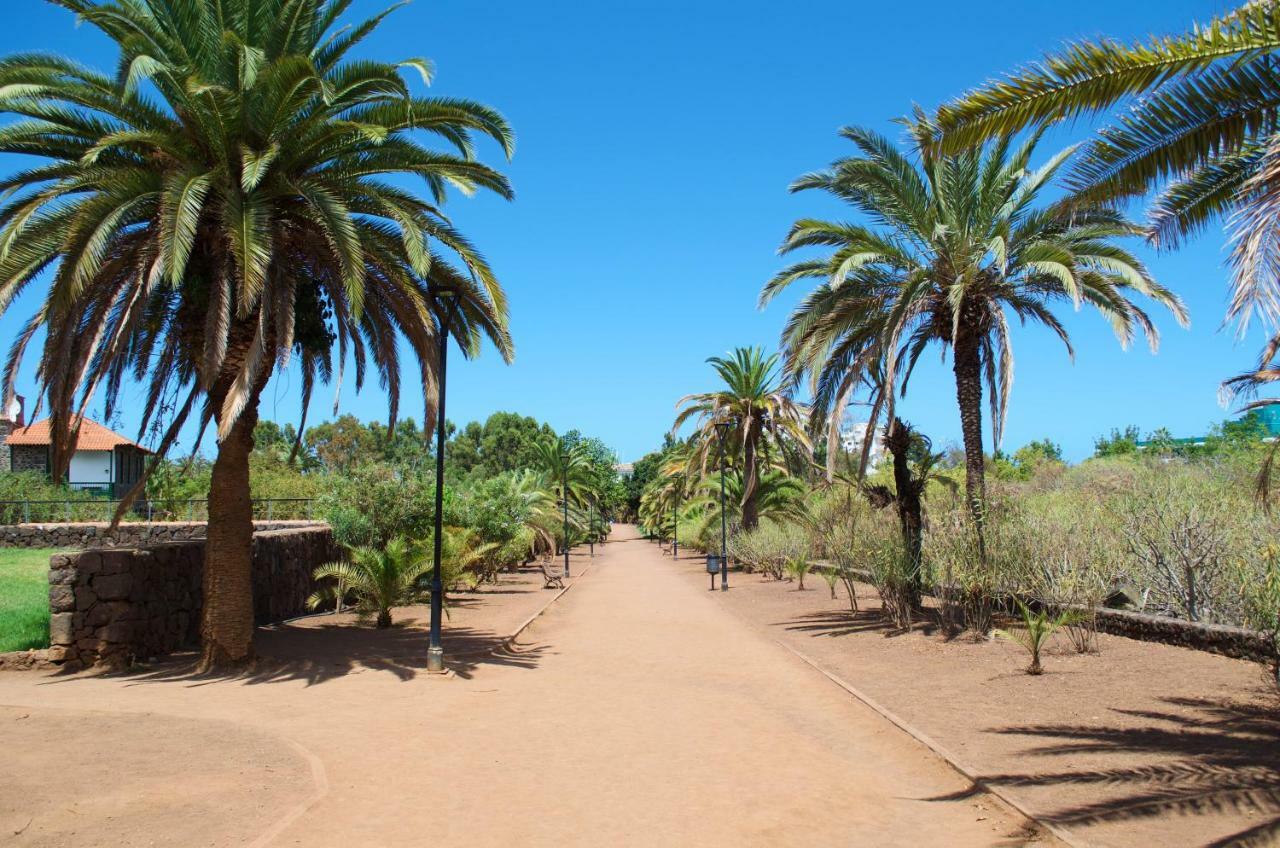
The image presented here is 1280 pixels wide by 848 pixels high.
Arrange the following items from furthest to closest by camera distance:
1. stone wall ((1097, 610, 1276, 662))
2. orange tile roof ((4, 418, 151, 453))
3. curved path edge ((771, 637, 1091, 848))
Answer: orange tile roof ((4, 418, 151, 453)) → stone wall ((1097, 610, 1276, 662)) → curved path edge ((771, 637, 1091, 848))

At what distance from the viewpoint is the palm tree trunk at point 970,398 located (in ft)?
50.0

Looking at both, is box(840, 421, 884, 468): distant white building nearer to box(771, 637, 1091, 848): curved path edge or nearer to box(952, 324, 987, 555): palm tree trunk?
box(952, 324, 987, 555): palm tree trunk

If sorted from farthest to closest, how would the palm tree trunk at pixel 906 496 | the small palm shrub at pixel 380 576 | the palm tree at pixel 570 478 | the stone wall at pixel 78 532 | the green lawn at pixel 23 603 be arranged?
the palm tree at pixel 570 478
the stone wall at pixel 78 532
the small palm shrub at pixel 380 576
the palm tree trunk at pixel 906 496
the green lawn at pixel 23 603

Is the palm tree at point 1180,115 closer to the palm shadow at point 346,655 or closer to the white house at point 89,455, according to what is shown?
the palm shadow at point 346,655

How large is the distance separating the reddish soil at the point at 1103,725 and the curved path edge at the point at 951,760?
0.20 ft

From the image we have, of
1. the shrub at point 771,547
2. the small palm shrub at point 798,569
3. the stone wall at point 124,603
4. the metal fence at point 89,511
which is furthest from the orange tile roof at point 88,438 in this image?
the stone wall at point 124,603

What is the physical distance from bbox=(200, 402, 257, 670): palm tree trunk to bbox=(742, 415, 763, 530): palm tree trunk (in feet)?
77.7

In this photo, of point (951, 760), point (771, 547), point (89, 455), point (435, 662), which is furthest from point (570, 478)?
point (951, 760)

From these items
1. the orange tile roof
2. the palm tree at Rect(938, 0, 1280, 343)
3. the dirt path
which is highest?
the orange tile roof

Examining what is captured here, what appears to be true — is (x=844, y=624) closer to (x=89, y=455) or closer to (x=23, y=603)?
(x=23, y=603)

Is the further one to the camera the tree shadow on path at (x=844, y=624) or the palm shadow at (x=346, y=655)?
the tree shadow on path at (x=844, y=624)

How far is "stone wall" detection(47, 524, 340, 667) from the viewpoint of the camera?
467 inches

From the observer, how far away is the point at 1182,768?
266 inches

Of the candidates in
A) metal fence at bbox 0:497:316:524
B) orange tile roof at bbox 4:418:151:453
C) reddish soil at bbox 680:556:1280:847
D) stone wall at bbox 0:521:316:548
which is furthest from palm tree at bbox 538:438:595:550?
reddish soil at bbox 680:556:1280:847
